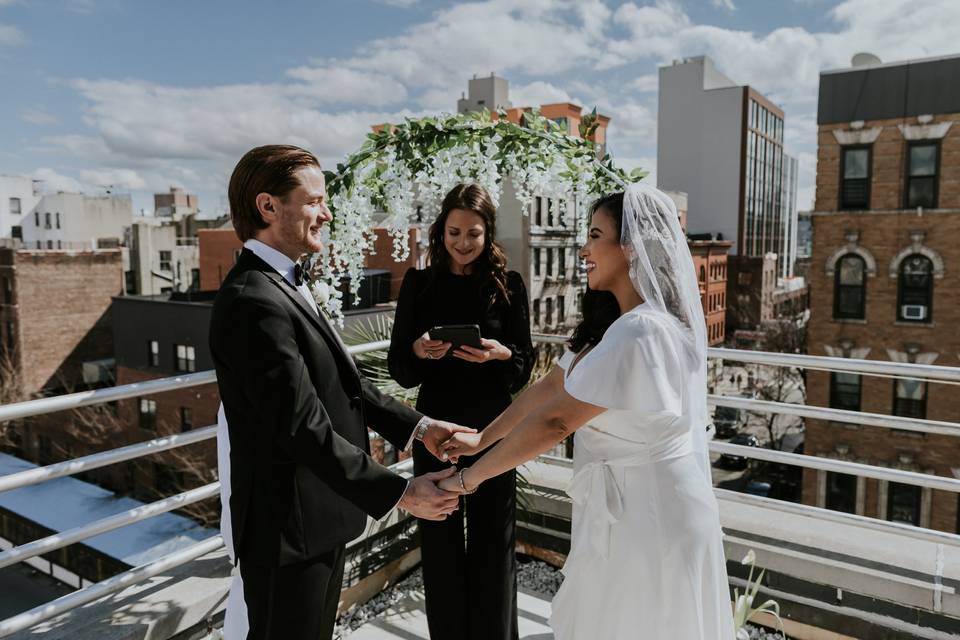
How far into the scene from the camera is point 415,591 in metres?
3.57

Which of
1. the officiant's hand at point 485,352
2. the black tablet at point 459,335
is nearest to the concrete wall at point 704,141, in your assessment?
the officiant's hand at point 485,352

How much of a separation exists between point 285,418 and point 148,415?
30705mm

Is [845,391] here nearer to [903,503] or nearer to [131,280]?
[903,503]

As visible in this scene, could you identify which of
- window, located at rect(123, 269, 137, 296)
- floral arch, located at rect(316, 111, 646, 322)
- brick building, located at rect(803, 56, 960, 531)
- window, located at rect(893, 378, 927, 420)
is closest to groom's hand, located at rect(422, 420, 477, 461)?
floral arch, located at rect(316, 111, 646, 322)

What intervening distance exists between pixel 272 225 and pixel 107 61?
87.4 meters

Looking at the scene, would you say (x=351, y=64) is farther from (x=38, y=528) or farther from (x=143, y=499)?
(x=38, y=528)

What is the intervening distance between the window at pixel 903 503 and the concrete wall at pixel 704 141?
54.2 metres

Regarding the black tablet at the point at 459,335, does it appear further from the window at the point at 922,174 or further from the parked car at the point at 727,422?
the parked car at the point at 727,422

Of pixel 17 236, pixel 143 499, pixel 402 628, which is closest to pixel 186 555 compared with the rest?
pixel 402 628

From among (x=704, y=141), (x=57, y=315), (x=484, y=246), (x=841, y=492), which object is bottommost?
(x=841, y=492)

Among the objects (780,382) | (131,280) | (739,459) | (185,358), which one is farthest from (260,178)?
(131,280)

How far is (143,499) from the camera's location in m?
29.4

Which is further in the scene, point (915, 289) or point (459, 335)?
point (915, 289)

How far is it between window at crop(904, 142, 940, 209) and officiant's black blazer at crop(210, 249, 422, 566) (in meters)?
20.2
